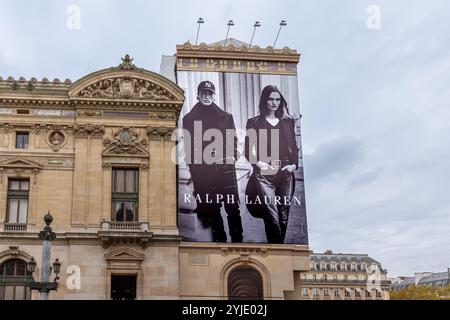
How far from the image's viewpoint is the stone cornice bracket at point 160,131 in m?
40.4

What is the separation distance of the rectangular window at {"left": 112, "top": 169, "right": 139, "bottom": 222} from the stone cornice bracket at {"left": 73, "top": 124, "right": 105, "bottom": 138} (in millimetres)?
2525

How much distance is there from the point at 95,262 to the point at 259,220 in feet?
35.9

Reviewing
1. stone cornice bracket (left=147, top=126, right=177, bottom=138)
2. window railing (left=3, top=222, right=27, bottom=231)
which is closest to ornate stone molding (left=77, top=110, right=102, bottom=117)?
stone cornice bracket (left=147, top=126, right=177, bottom=138)

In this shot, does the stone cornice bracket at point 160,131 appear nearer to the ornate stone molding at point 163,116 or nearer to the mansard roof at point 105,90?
the ornate stone molding at point 163,116

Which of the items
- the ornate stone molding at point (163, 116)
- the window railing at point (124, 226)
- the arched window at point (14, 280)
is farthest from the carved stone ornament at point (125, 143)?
the arched window at point (14, 280)

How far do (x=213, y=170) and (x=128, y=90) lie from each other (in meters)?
7.59

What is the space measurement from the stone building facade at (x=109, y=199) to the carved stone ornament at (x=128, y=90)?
64mm

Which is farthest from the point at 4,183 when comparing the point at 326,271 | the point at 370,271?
the point at 370,271

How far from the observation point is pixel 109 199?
39094 mm

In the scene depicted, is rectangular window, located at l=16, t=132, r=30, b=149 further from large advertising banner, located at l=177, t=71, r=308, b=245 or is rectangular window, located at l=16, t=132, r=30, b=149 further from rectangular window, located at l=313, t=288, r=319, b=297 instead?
rectangular window, located at l=313, t=288, r=319, b=297

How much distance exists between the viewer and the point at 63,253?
37594mm

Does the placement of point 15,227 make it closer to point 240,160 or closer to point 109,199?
point 109,199

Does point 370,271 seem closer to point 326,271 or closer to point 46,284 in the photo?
point 326,271

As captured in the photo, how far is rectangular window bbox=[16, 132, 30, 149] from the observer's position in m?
39.5
